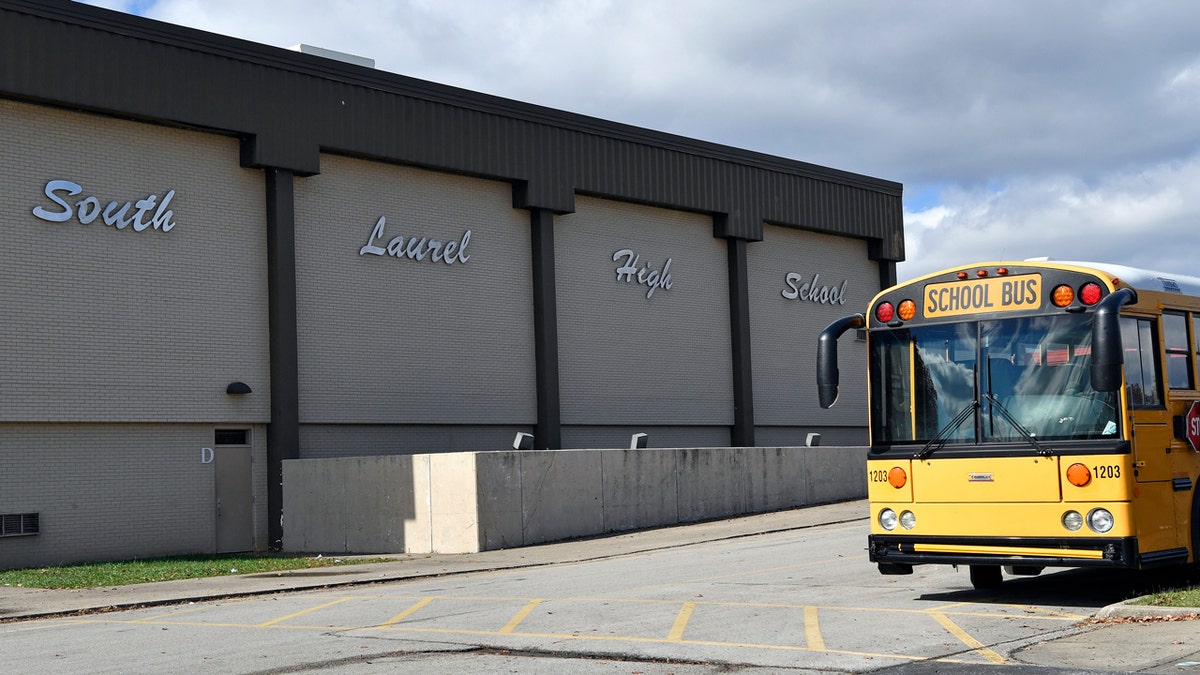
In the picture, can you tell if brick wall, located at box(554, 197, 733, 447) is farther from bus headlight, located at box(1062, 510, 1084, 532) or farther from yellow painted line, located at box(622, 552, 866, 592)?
bus headlight, located at box(1062, 510, 1084, 532)

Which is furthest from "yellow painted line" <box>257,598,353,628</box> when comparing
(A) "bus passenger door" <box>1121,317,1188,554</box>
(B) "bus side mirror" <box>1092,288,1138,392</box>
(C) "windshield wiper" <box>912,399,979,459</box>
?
(A) "bus passenger door" <box>1121,317,1188,554</box>

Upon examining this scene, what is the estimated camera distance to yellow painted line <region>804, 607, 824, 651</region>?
1022 cm

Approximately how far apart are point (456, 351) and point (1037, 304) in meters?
19.4

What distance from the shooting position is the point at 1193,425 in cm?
1285

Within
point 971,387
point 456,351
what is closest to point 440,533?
point 456,351

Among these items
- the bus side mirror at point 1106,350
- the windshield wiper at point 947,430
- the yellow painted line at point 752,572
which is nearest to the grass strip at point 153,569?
the yellow painted line at point 752,572

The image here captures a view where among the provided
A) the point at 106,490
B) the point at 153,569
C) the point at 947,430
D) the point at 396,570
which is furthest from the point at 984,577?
the point at 106,490

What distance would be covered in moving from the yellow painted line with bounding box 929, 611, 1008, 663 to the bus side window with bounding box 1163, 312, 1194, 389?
3299 mm

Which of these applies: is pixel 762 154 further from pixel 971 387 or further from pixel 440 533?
pixel 971 387

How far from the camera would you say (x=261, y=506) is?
2680cm

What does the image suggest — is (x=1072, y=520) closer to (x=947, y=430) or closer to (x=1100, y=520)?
(x=1100, y=520)

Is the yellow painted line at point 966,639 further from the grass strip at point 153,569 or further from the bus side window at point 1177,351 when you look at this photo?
the grass strip at point 153,569

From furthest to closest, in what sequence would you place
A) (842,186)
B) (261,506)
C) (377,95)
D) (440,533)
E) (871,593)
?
(842,186)
(377,95)
(261,506)
(440,533)
(871,593)

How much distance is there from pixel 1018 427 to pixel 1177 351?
211 cm
